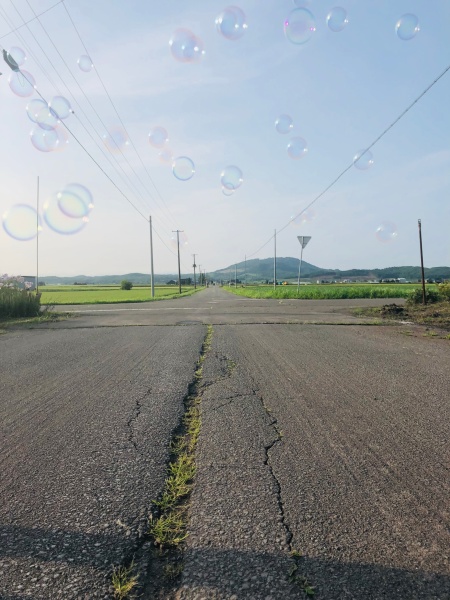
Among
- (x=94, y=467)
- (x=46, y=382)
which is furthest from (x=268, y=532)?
(x=46, y=382)

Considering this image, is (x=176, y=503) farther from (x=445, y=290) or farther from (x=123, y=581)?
(x=445, y=290)

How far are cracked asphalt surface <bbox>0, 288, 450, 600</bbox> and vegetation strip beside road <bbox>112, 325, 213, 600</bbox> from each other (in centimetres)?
6

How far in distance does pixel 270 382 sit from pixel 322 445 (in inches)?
80.5

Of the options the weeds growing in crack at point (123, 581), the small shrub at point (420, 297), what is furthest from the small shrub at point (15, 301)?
the small shrub at point (420, 297)

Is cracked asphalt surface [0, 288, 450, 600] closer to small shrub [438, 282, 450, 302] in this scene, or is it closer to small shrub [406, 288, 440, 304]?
small shrub [438, 282, 450, 302]

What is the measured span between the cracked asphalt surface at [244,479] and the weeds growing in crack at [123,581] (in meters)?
0.04

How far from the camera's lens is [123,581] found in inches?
68.8

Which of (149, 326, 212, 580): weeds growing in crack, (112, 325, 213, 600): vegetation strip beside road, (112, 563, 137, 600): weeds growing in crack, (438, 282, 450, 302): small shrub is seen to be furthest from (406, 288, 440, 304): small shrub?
(112, 563, 137, 600): weeds growing in crack

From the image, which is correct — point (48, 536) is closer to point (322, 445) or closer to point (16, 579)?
point (16, 579)

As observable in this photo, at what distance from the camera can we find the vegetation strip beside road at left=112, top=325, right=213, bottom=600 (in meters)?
1.75

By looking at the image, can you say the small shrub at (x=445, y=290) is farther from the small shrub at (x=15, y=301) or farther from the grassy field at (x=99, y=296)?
the grassy field at (x=99, y=296)

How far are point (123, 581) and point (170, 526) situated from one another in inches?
17.0

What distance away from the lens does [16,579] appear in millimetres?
1757

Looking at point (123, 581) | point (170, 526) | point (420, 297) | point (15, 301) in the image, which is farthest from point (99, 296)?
point (123, 581)
